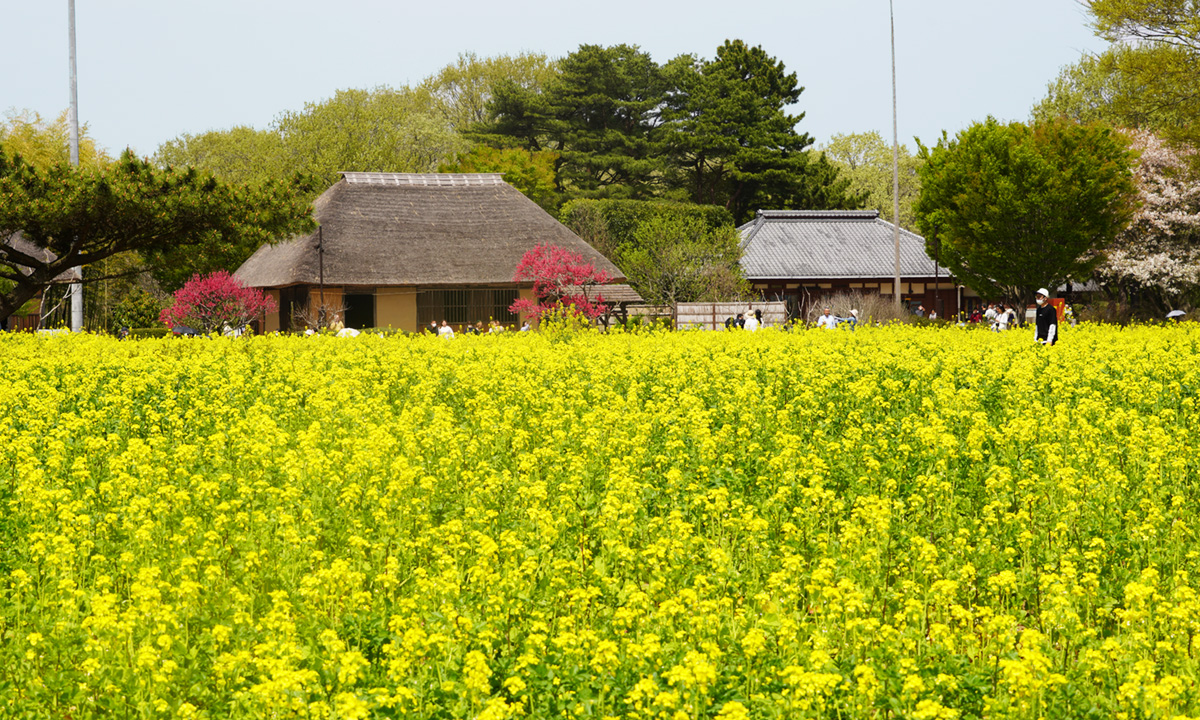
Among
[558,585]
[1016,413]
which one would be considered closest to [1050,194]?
[1016,413]

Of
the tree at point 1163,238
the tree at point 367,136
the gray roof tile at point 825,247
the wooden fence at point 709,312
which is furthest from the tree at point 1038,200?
the tree at point 367,136

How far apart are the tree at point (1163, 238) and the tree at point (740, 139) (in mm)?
15105

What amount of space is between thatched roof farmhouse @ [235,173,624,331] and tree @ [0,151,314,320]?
12.9 m

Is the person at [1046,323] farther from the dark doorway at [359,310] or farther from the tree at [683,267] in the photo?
the dark doorway at [359,310]

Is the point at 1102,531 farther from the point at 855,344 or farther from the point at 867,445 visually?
the point at 855,344

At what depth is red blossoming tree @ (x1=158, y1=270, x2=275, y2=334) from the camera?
100 ft

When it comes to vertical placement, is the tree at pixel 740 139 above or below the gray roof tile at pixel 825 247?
above

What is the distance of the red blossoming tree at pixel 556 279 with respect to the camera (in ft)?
102

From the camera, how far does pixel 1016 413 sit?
9617mm

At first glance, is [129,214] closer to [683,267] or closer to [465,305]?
[465,305]

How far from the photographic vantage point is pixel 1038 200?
29203 mm

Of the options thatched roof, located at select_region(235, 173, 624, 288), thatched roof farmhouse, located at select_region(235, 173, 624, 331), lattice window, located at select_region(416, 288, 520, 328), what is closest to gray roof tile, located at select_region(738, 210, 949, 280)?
thatched roof, located at select_region(235, 173, 624, 288)

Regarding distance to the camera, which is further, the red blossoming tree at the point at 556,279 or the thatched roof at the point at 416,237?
the thatched roof at the point at 416,237

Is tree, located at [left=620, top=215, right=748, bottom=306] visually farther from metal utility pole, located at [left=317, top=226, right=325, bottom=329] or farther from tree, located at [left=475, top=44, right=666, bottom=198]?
tree, located at [left=475, top=44, right=666, bottom=198]
